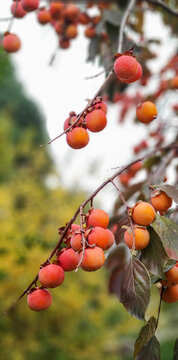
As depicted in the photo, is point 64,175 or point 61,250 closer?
point 61,250

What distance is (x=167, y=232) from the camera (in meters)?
0.56

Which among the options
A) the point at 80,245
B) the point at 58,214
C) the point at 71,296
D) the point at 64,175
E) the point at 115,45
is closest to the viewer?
the point at 80,245

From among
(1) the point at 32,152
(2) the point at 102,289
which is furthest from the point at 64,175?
(2) the point at 102,289

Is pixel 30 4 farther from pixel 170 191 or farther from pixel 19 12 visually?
pixel 170 191

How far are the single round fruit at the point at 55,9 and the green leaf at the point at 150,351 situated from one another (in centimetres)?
92

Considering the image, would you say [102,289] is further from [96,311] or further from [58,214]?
[58,214]

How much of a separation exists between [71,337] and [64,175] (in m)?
4.38

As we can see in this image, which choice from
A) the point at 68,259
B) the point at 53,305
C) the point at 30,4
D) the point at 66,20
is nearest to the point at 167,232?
the point at 68,259

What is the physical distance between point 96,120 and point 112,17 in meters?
0.62

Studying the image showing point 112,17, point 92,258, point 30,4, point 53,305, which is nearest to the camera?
point 92,258

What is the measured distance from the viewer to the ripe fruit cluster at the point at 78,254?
52 cm

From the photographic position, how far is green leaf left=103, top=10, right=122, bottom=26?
3.48ft

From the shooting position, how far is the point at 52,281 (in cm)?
55

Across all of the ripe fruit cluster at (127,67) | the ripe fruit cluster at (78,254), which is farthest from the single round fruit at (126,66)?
the ripe fruit cluster at (78,254)
